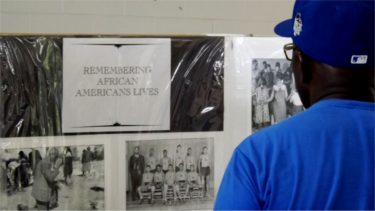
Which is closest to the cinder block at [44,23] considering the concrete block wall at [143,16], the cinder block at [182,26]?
the concrete block wall at [143,16]

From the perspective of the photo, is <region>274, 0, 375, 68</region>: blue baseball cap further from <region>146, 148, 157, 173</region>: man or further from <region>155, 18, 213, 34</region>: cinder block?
<region>155, 18, 213, 34</region>: cinder block

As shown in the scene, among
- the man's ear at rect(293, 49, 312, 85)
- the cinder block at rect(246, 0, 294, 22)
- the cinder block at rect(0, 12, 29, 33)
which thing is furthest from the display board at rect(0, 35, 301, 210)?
the man's ear at rect(293, 49, 312, 85)

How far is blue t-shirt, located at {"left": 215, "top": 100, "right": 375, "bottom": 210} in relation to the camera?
55 centimetres

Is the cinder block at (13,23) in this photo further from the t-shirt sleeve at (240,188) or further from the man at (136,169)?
the t-shirt sleeve at (240,188)

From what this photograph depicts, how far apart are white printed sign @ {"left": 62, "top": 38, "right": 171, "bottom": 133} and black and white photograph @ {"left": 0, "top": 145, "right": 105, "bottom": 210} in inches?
3.8

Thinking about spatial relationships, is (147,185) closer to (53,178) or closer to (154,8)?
(53,178)

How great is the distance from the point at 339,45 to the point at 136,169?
0.96 metres

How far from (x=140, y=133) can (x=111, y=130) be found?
10cm

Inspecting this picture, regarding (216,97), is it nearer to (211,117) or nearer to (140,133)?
(211,117)

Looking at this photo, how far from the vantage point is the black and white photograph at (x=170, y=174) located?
141cm

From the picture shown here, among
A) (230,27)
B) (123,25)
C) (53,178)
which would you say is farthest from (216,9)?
(53,178)

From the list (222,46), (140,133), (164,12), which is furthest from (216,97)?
(164,12)

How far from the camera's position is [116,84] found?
1382mm

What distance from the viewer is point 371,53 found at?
1.98ft
